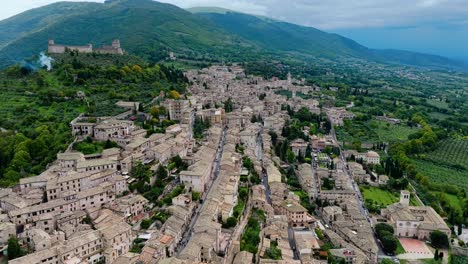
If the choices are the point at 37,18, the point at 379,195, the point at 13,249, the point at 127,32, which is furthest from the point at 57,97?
the point at 37,18

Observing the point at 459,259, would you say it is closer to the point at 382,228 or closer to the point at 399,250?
the point at 399,250

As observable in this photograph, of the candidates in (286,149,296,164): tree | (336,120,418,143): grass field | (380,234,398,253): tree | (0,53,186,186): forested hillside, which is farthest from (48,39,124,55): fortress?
(380,234,398,253): tree

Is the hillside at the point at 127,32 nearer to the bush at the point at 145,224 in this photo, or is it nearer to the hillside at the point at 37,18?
the hillside at the point at 37,18

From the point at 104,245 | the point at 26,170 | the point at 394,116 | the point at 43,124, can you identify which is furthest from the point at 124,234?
Result: the point at 394,116

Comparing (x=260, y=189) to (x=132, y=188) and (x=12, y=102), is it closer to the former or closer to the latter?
(x=132, y=188)

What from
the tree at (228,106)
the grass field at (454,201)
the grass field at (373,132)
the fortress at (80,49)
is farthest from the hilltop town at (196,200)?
the fortress at (80,49)

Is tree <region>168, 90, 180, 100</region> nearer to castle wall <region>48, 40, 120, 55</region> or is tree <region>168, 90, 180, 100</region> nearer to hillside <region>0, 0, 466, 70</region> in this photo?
castle wall <region>48, 40, 120, 55</region>
